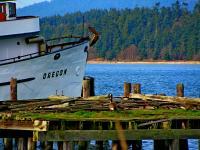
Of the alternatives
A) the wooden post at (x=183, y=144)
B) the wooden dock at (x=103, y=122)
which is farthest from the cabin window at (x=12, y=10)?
the wooden post at (x=183, y=144)

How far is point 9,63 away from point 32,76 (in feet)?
6.59

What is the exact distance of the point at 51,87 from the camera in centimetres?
4056

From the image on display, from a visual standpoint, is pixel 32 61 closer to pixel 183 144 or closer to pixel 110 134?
pixel 183 144

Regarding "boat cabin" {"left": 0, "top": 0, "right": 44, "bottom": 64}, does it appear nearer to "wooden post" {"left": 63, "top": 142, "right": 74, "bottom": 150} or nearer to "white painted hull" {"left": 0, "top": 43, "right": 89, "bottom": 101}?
"white painted hull" {"left": 0, "top": 43, "right": 89, "bottom": 101}

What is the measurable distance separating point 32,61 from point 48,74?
5.63ft

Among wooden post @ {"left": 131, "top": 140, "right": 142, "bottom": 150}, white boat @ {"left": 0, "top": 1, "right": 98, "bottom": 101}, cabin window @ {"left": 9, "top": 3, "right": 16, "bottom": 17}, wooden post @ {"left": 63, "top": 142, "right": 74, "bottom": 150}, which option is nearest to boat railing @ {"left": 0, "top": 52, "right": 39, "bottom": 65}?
white boat @ {"left": 0, "top": 1, "right": 98, "bottom": 101}

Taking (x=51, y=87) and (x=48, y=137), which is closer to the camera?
(x=48, y=137)

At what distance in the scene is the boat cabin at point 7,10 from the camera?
39.0 m

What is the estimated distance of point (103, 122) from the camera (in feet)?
70.0

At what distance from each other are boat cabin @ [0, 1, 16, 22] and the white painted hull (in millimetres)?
2481

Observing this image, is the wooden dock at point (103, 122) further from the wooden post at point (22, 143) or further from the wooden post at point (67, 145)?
the wooden post at point (22, 143)

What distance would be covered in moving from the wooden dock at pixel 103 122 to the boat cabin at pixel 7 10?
1329 cm

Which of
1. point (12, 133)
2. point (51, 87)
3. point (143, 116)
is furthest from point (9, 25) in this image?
point (143, 116)

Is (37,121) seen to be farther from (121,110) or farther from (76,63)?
(76,63)
